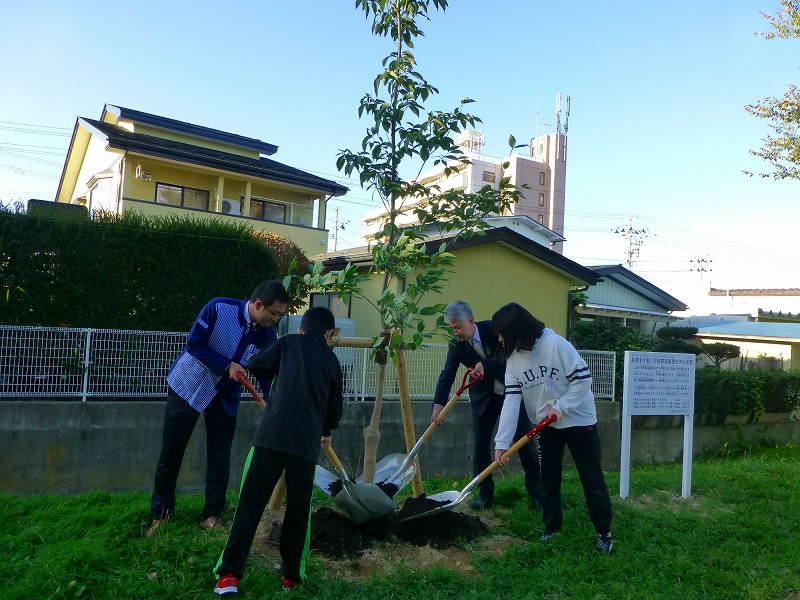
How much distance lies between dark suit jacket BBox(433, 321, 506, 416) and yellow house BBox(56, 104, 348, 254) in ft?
44.8

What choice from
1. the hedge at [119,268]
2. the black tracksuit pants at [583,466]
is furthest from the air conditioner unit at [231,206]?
the black tracksuit pants at [583,466]

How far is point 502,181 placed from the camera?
524cm

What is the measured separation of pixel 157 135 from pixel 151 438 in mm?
17231

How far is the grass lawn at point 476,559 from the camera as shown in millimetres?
3896

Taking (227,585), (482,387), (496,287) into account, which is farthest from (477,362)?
(496,287)

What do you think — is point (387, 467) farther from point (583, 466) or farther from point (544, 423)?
point (583, 466)

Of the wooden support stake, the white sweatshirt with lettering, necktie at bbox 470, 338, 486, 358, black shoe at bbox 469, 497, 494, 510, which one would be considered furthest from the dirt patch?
necktie at bbox 470, 338, 486, 358

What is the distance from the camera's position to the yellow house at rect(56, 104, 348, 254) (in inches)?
727

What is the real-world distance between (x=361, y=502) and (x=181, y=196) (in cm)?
1703

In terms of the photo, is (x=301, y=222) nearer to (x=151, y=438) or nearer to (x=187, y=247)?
(x=187, y=247)

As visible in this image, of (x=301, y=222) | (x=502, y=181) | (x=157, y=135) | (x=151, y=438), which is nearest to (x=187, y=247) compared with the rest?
(x=151, y=438)

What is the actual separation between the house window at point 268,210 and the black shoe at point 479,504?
1618 cm

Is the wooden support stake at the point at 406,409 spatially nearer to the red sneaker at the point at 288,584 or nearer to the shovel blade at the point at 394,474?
the shovel blade at the point at 394,474

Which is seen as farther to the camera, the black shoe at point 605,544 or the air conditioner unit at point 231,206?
the air conditioner unit at point 231,206
